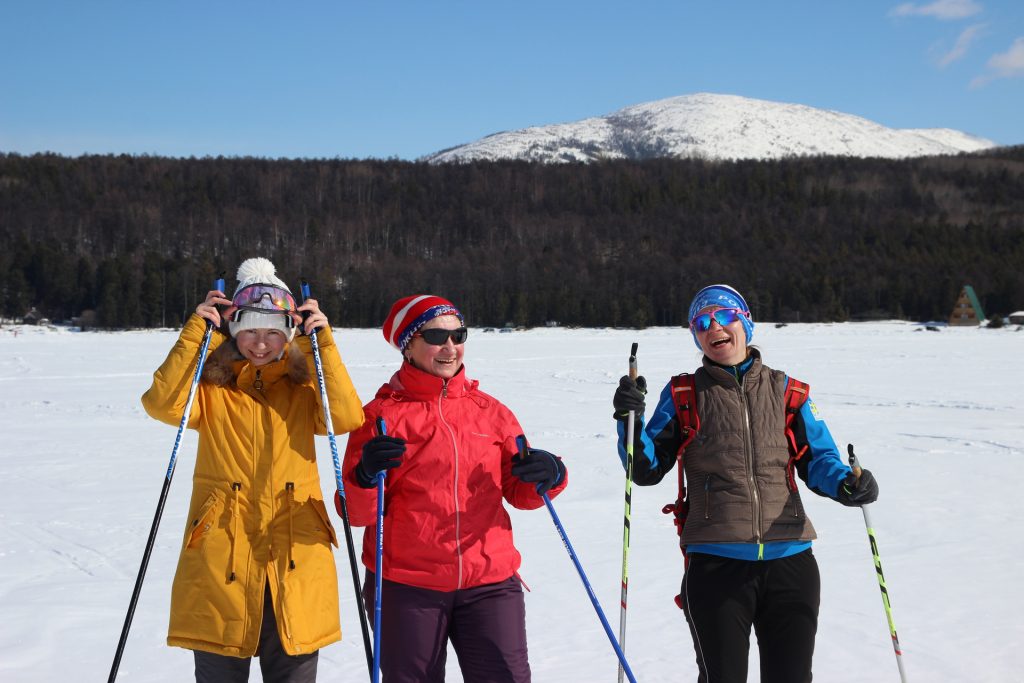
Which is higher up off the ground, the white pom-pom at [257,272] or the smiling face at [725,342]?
the white pom-pom at [257,272]

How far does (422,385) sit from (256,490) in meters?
0.56

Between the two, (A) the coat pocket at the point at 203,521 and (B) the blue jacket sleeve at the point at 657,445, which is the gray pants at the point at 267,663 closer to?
(A) the coat pocket at the point at 203,521

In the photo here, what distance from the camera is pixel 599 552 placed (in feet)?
17.8

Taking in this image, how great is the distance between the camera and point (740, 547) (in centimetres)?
252

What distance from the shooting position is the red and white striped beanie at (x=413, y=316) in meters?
2.64

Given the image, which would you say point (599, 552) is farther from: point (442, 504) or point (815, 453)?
point (442, 504)

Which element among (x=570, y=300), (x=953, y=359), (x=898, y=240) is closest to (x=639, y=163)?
(x=898, y=240)

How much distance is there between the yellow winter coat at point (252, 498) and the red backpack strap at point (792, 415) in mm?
1312

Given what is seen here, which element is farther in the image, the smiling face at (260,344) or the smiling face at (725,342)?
the smiling face at (725,342)

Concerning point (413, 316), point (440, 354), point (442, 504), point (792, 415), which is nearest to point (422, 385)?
point (440, 354)

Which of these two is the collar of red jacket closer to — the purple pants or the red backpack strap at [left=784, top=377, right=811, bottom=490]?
the purple pants

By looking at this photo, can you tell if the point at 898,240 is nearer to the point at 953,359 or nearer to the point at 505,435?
the point at 953,359

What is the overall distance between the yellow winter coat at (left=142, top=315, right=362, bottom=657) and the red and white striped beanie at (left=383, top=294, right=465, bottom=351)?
0.70 ft

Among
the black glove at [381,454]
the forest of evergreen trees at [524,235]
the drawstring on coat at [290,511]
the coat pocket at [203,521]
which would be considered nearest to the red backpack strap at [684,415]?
the black glove at [381,454]
